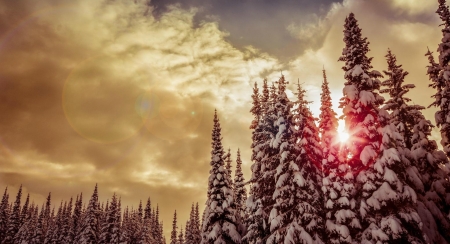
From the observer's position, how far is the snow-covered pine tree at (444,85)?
25.3 metres

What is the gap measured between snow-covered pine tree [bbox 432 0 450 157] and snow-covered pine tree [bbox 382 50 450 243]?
4.57 feet

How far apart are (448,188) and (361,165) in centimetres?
896

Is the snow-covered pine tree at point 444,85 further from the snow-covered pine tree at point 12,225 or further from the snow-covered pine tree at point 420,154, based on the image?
the snow-covered pine tree at point 12,225

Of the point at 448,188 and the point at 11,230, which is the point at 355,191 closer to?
the point at 448,188

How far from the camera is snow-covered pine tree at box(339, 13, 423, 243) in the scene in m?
19.7

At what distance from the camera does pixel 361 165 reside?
22.7m

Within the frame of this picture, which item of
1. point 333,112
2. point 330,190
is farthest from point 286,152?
point 333,112

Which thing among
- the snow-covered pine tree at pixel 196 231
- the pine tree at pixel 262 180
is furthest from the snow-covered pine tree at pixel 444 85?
the snow-covered pine tree at pixel 196 231

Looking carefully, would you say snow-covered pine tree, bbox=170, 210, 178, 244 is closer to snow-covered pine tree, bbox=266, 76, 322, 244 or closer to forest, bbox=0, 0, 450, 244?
forest, bbox=0, 0, 450, 244

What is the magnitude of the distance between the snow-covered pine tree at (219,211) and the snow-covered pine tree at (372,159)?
47.7 ft

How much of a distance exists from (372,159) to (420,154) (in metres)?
7.11

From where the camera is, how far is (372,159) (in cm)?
2183

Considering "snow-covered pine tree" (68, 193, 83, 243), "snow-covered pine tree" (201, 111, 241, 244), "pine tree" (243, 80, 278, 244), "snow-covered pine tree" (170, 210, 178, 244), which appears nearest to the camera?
"pine tree" (243, 80, 278, 244)

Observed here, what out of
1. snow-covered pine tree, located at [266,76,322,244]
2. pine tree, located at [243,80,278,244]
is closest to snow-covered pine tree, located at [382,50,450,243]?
snow-covered pine tree, located at [266,76,322,244]
